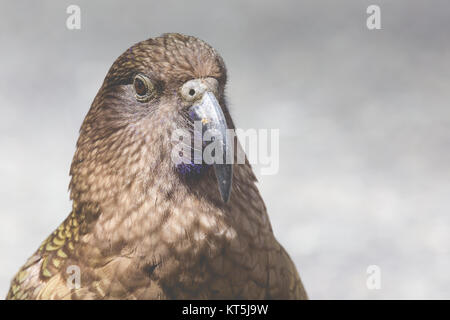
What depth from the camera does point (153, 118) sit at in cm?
203

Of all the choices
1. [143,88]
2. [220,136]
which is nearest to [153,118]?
[143,88]

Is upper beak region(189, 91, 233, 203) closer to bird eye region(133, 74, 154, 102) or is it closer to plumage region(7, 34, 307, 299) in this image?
plumage region(7, 34, 307, 299)

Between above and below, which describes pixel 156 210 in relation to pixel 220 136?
below

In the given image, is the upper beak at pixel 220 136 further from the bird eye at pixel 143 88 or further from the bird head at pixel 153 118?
the bird eye at pixel 143 88

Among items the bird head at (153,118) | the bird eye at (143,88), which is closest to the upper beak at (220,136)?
the bird head at (153,118)

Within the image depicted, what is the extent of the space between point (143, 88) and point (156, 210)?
49cm

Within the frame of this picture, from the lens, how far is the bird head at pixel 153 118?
198cm

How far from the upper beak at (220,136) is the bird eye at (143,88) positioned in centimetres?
24

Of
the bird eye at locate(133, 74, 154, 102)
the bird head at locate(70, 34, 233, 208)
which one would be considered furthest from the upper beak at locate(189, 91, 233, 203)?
the bird eye at locate(133, 74, 154, 102)

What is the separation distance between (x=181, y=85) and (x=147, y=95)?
15cm

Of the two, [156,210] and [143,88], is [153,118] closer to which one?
[143,88]

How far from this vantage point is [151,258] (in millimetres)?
1922

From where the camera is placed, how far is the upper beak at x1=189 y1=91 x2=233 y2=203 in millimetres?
1902
